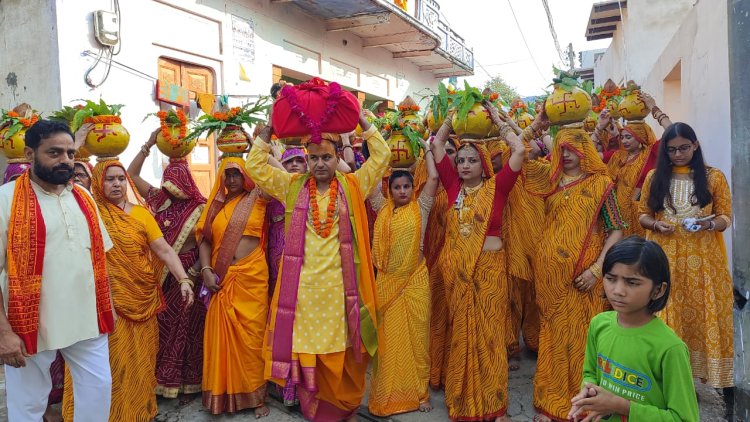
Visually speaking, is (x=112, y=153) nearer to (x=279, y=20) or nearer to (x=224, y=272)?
(x=224, y=272)

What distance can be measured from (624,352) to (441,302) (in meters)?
2.47

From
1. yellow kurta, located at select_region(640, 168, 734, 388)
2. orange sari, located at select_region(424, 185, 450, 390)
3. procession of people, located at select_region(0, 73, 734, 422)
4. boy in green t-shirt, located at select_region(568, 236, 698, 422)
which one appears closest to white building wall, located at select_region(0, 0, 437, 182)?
procession of people, located at select_region(0, 73, 734, 422)

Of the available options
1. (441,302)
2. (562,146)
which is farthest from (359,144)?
(562,146)

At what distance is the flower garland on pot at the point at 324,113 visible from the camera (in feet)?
11.0

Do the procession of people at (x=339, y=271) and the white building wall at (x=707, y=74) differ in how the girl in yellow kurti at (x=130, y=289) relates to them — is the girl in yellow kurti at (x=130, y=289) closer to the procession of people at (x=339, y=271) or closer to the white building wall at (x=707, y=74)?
the procession of people at (x=339, y=271)

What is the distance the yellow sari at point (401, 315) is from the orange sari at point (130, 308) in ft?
5.34

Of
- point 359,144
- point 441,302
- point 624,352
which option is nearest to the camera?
point 624,352

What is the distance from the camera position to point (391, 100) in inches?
585

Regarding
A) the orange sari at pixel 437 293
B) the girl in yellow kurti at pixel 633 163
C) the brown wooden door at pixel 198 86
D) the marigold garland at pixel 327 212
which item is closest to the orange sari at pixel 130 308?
the marigold garland at pixel 327 212

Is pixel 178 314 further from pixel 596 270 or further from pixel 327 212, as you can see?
pixel 596 270

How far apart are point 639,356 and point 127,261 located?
10.7 ft

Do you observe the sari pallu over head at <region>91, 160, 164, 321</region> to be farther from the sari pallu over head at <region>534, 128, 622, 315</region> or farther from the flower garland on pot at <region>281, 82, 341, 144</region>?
the sari pallu over head at <region>534, 128, 622, 315</region>

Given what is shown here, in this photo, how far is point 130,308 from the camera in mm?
3715

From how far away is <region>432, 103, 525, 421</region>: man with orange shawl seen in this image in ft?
11.9
